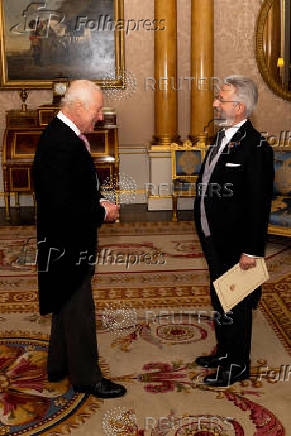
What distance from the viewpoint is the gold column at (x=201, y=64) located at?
8408 mm

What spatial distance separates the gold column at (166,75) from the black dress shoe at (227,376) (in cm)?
562

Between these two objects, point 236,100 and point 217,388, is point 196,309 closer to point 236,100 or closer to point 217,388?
point 217,388

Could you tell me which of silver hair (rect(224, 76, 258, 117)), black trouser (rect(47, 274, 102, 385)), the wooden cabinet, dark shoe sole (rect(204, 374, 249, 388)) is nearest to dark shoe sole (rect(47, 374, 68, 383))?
black trouser (rect(47, 274, 102, 385))

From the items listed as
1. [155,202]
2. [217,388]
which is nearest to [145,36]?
[155,202]

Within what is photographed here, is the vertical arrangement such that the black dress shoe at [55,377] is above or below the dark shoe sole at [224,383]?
above

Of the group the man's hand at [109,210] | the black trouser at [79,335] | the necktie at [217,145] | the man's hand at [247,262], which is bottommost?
the black trouser at [79,335]

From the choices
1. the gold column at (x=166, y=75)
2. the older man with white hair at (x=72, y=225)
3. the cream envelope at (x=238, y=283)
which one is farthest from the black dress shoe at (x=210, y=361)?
the gold column at (x=166, y=75)

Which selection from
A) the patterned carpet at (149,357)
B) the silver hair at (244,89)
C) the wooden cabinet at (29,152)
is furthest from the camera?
the wooden cabinet at (29,152)

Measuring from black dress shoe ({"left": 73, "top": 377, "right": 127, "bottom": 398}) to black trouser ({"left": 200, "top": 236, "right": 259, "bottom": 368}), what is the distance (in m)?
0.65

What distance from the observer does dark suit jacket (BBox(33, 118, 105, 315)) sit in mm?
2826

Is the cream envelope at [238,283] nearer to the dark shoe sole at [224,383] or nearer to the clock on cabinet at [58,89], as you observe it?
the dark shoe sole at [224,383]

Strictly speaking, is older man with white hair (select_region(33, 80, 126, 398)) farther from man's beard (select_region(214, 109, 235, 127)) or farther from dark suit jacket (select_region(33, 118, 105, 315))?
man's beard (select_region(214, 109, 235, 127))

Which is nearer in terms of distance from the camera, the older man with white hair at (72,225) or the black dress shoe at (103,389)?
the older man with white hair at (72,225)

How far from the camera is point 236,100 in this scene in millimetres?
3061
